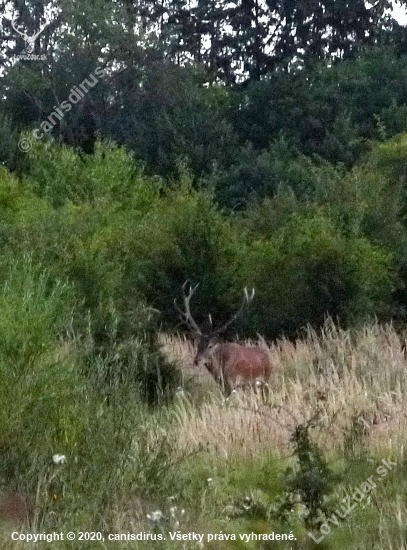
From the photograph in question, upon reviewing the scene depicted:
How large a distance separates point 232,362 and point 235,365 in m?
0.06

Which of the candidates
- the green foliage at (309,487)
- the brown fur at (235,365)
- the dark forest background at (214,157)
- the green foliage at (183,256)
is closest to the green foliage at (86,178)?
the dark forest background at (214,157)

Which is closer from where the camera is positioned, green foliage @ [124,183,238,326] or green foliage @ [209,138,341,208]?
green foliage @ [124,183,238,326]

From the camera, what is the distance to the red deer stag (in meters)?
11.6

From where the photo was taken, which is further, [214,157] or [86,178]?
[214,157]

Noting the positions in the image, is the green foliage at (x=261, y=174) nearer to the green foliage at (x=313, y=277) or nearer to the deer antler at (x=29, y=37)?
the deer antler at (x=29, y=37)

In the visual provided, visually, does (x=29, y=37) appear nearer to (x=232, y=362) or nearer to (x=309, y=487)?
(x=232, y=362)

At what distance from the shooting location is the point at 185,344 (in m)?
14.1

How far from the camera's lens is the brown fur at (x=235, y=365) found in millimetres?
11633

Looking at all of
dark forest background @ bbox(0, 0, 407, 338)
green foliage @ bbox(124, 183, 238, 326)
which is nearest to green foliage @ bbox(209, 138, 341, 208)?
dark forest background @ bbox(0, 0, 407, 338)

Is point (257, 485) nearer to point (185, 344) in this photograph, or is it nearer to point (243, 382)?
point (243, 382)

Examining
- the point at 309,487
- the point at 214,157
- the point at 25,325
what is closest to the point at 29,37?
the point at 214,157

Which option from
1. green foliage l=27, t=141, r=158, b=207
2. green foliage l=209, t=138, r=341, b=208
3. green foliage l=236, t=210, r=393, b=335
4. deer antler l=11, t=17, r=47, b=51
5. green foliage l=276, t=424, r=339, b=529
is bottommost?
green foliage l=276, t=424, r=339, b=529

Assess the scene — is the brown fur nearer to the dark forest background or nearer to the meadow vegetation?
the meadow vegetation

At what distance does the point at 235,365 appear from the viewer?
11781 mm
